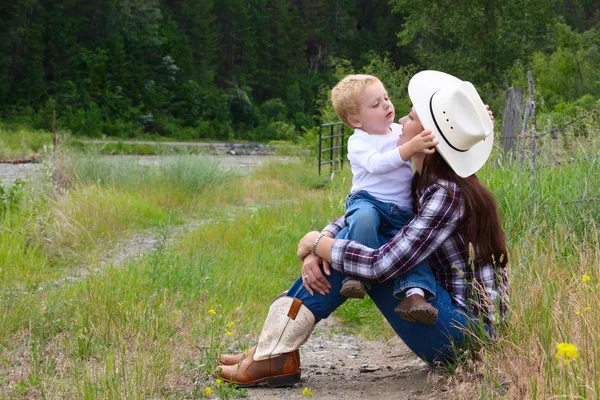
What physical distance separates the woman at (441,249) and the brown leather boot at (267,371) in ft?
0.53

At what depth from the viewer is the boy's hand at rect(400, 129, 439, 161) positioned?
3.06 meters

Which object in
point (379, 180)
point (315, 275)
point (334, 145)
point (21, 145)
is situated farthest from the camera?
point (21, 145)

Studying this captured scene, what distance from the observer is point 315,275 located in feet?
10.7

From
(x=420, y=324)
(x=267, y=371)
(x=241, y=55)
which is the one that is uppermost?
Result: (x=241, y=55)

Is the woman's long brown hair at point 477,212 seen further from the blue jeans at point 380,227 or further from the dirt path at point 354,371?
the dirt path at point 354,371

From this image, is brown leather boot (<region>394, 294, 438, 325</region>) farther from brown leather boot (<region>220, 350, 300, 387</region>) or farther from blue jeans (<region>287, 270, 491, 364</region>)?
brown leather boot (<region>220, 350, 300, 387</region>)

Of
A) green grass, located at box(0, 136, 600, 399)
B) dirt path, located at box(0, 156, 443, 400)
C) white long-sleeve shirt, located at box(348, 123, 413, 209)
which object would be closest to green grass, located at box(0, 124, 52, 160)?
green grass, located at box(0, 136, 600, 399)

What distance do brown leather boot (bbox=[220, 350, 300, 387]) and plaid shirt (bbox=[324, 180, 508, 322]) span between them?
59 cm

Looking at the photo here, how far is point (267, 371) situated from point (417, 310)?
84 centimetres

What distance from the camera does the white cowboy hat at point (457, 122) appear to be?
10.1 ft

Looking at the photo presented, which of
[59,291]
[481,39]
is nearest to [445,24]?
[481,39]

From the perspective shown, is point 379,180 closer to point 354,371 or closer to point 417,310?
point 417,310

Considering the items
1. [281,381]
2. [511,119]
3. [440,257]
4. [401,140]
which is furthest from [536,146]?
[281,381]

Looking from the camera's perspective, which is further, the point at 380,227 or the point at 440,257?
the point at 380,227
